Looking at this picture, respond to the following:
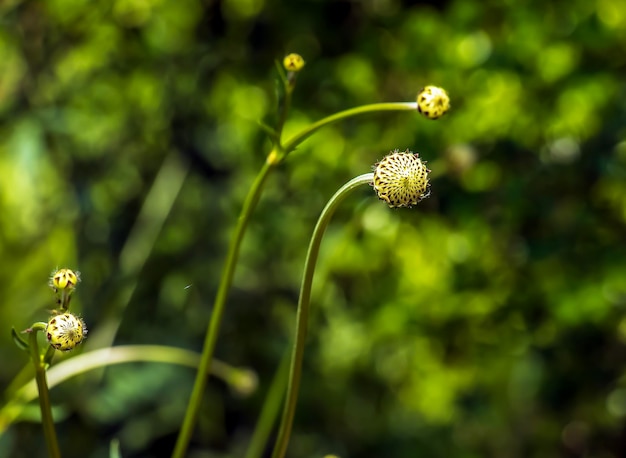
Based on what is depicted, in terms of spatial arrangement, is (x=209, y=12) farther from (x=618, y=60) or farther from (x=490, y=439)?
(x=490, y=439)

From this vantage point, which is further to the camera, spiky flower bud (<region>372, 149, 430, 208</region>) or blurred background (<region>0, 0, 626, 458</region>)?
blurred background (<region>0, 0, 626, 458</region>)

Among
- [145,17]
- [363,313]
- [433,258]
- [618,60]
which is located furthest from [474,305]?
[145,17]

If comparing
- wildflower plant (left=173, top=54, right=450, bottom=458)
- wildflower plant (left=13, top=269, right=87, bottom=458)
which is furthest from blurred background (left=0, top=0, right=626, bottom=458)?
wildflower plant (left=13, top=269, right=87, bottom=458)

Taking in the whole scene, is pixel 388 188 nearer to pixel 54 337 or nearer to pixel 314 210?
pixel 54 337

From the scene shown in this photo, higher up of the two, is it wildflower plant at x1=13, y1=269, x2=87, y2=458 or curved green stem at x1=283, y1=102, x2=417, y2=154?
curved green stem at x1=283, y1=102, x2=417, y2=154

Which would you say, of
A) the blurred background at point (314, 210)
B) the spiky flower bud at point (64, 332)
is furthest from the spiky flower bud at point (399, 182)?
the blurred background at point (314, 210)

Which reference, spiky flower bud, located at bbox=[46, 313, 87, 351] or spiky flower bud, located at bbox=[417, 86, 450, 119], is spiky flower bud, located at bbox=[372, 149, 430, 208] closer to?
spiky flower bud, located at bbox=[417, 86, 450, 119]
